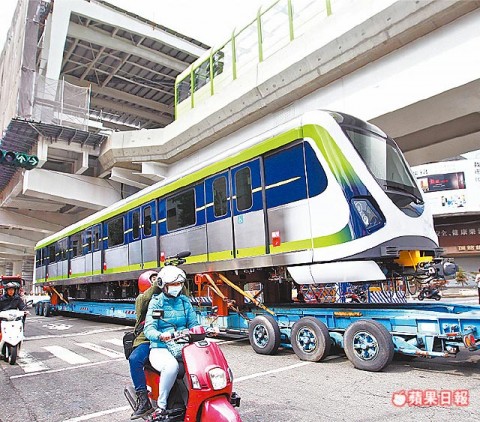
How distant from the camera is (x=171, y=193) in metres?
10.6

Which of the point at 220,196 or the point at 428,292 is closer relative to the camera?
the point at 428,292

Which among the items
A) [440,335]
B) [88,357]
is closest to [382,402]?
[440,335]

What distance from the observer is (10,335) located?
7992 millimetres

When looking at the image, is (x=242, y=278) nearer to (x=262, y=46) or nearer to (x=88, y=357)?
(x=88, y=357)

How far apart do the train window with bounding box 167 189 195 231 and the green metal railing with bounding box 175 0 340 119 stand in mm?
6110

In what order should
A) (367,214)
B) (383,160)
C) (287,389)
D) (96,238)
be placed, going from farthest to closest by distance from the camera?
(96,238) → (383,160) → (367,214) → (287,389)

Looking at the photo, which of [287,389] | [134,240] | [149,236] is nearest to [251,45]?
[149,236]

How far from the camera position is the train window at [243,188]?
8.07 meters

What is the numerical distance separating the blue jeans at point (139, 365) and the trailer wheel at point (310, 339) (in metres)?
3.40

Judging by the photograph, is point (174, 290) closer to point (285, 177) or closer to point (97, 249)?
point (285, 177)

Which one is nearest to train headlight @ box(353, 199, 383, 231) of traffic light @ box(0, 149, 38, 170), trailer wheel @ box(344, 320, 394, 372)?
trailer wheel @ box(344, 320, 394, 372)

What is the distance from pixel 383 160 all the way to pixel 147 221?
6732 millimetres

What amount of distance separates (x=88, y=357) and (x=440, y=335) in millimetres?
6435

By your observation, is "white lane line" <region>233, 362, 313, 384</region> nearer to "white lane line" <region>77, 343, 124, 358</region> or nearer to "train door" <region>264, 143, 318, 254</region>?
"train door" <region>264, 143, 318, 254</region>
